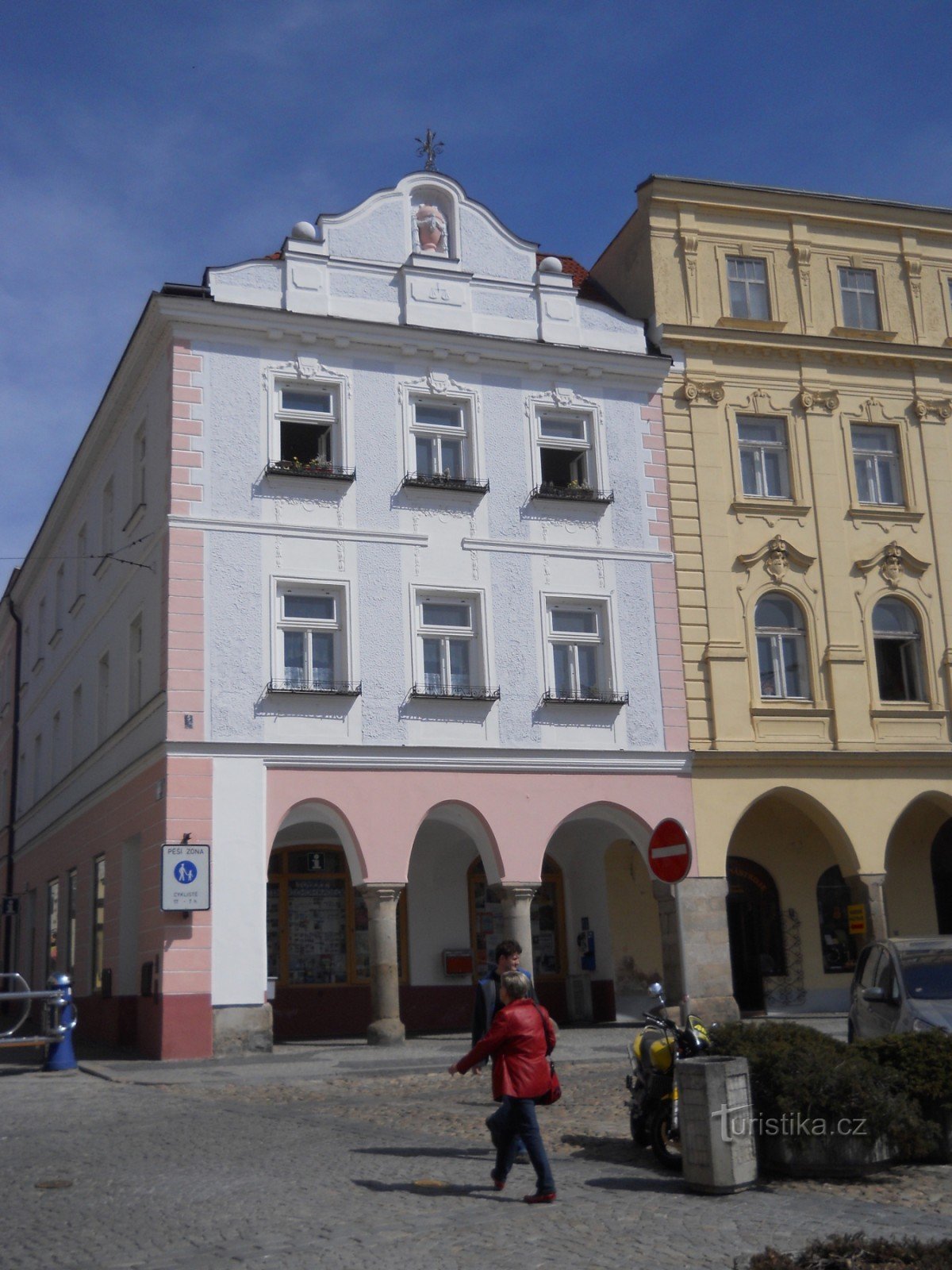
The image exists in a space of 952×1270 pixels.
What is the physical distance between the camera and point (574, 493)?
2398 cm

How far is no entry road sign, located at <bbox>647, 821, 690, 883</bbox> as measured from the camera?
1161 cm

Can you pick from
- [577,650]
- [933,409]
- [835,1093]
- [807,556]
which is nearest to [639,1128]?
[835,1093]

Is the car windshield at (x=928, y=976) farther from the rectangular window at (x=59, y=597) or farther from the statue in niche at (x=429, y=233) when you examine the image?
the rectangular window at (x=59, y=597)

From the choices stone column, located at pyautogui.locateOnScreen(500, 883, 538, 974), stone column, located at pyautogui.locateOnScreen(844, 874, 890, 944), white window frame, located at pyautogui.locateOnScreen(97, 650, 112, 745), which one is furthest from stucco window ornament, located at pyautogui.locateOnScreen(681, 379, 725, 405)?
white window frame, located at pyautogui.locateOnScreen(97, 650, 112, 745)

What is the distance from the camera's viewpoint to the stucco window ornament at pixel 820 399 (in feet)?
84.8

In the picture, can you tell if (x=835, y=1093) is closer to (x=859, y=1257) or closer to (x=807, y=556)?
(x=859, y=1257)

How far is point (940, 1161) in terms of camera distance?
33.2 ft

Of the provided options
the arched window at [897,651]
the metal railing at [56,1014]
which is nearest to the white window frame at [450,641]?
the metal railing at [56,1014]

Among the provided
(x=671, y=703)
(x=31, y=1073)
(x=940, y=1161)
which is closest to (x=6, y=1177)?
(x=940, y=1161)

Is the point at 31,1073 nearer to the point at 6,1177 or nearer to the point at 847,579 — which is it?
the point at 6,1177

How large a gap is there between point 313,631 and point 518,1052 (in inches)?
524

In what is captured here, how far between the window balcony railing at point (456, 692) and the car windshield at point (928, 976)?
9775 millimetres

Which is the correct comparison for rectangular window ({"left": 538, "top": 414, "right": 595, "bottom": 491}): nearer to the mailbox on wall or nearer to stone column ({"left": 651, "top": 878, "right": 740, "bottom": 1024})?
stone column ({"left": 651, "top": 878, "right": 740, "bottom": 1024})

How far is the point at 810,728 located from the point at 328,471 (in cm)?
938
